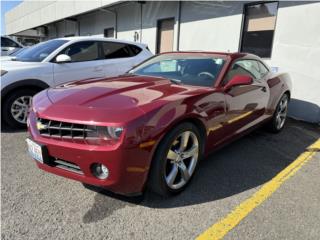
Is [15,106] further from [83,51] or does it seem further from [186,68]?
[186,68]

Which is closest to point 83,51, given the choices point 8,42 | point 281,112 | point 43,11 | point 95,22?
point 281,112

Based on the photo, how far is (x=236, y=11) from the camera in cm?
768

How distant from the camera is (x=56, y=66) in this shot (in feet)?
18.2

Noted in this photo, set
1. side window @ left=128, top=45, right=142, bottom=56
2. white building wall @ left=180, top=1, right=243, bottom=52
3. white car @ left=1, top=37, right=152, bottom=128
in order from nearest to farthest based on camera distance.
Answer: white car @ left=1, top=37, right=152, bottom=128 → side window @ left=128, top=45, right=142, bottom=56 → white building wall @ left=180, top=1, right=243, bottom=52

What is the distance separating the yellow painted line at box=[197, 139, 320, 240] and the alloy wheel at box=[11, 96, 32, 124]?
3.95 metres

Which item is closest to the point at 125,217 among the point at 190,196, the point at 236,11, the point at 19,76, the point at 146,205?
the point at 146,205

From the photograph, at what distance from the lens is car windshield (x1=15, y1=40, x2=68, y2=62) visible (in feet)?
18.5

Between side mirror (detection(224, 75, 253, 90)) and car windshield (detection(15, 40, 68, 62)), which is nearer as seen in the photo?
side mirror (detection(224, 75, 253, 90))

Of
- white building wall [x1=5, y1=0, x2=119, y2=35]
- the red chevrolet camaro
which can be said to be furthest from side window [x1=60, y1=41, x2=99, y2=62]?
white building wall [x1=5, y1=0, x2=119, y2=35]

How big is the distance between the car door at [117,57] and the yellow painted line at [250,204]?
4102 millimetres

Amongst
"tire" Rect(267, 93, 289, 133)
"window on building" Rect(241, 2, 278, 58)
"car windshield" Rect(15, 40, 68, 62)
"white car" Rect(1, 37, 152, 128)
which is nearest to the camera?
"white car" Rect(1, 37, 152, 128)

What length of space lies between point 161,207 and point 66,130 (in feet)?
3.82

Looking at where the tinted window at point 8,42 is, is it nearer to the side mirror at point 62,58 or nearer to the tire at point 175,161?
the side mirror at point 62,58

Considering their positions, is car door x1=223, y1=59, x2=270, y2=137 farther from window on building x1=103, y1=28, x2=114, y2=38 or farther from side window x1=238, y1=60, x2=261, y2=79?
window on building x1=103, y1=28, x2=114, y2=38
